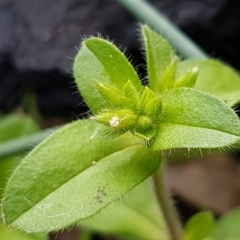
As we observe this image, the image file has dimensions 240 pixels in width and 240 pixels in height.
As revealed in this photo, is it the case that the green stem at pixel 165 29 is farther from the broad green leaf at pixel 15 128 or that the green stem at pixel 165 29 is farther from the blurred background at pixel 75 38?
the broad green leaf at pixel 15 128

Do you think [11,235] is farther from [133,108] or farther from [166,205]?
[133,108]

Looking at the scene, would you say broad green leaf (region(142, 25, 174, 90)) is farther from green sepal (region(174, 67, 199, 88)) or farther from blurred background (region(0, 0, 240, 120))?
blurred background (region(0, 0, 240, 120))

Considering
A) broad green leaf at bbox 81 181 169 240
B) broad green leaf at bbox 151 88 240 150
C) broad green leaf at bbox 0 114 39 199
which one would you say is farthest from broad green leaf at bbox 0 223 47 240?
broad green leaf at bbox 151 88 240 150

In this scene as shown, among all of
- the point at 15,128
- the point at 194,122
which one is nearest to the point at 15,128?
the point at 15,128

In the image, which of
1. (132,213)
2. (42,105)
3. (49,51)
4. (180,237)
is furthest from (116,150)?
(42,105)

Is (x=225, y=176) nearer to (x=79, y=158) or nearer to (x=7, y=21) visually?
(x=7, y=21)

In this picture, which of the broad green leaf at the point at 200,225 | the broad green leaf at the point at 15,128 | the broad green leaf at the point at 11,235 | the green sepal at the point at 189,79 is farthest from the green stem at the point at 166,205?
the broad green leaf at the point at 15,128
